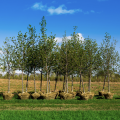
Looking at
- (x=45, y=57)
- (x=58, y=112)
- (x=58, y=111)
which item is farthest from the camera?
(x=45, y=57)

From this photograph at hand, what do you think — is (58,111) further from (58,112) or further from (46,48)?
(46,48)

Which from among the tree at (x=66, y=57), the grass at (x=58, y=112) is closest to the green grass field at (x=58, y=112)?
the grass at (x=58, y=112)

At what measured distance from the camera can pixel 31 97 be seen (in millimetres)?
24047

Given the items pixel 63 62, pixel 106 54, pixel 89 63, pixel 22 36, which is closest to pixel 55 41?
pixel 63 62

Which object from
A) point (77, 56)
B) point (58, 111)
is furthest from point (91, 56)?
point (58, 111)

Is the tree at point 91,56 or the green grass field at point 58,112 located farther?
the tree at point 91,56

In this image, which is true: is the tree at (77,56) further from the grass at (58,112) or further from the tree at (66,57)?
the grass at (58,112)

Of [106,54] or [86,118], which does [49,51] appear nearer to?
[106,54]

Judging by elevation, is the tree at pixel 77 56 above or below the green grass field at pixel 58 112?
above

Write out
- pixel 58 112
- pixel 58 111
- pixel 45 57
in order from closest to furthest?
pixel 58 112 → pixel 58 111 → pixel 45 57

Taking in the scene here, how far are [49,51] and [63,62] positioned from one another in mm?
2744

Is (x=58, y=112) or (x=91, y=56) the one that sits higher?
(x=91, y=56)

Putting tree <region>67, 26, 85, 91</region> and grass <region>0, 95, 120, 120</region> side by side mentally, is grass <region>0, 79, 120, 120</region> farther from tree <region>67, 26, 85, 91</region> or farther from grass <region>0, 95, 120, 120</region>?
tree <region>67, 26, 85, 91</region>

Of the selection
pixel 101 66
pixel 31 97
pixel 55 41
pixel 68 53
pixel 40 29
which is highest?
pixel 40 29
